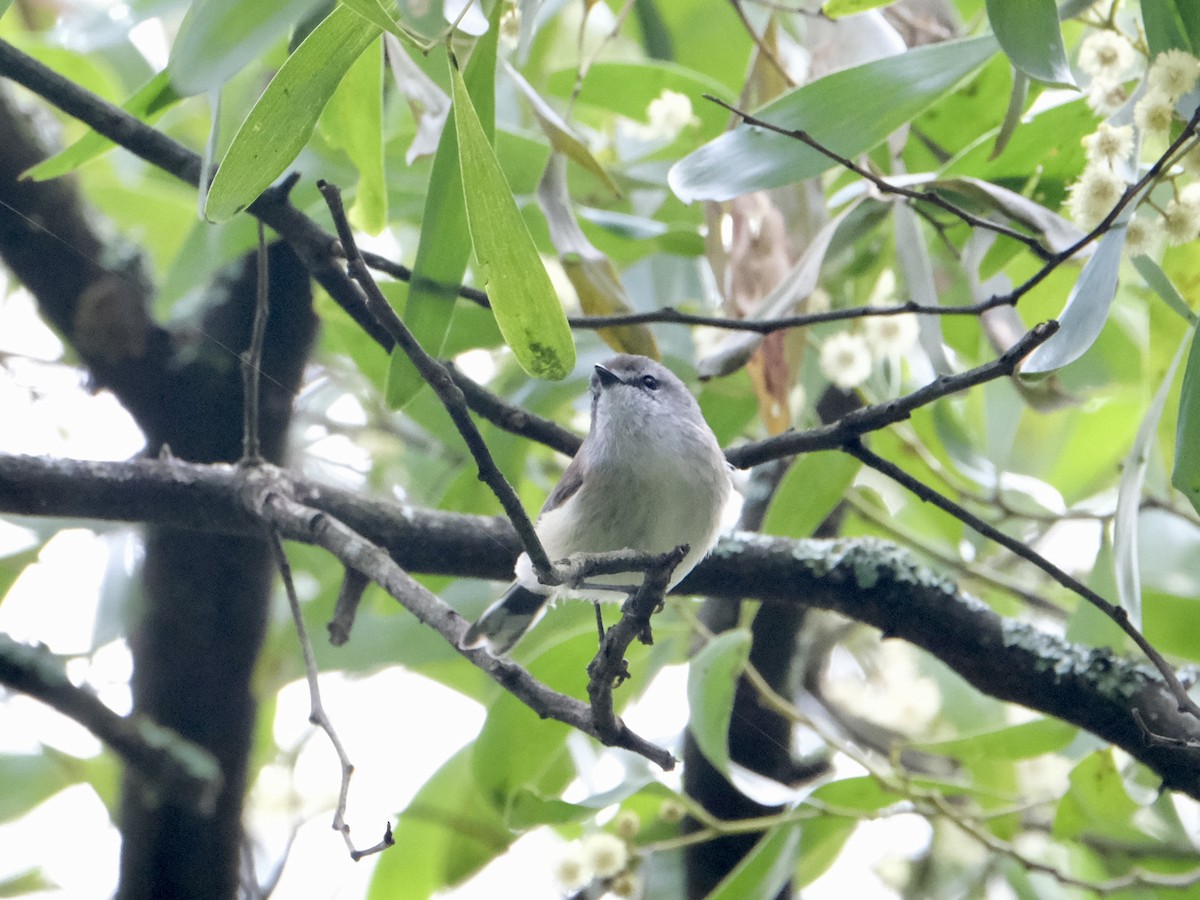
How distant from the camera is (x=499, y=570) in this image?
1.85 meters

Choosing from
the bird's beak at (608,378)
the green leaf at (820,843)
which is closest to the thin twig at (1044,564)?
the bird's beak at (608,378)

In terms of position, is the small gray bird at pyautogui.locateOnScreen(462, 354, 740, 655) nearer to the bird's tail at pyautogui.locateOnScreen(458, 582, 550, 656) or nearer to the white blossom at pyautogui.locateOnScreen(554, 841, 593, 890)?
the bird's tail at pyautogui.locateOnScreen(458, 582, 550, 656)

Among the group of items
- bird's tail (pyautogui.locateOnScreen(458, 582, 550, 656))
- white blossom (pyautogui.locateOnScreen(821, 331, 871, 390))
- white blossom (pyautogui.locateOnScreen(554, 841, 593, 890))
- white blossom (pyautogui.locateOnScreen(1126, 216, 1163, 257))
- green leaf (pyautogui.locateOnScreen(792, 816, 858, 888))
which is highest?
white blossom (pyautogui.locateOnScreen(821, 331, 871, 390))

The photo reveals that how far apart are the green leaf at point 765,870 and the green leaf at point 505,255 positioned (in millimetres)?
1086

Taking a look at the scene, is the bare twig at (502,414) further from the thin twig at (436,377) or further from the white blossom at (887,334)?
the white blossom at (887,334)

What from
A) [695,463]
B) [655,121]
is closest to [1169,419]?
[695,463]

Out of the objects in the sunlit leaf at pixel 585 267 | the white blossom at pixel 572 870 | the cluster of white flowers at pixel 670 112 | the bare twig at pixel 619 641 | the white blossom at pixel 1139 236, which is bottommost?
the white blossom at pixel 572 870

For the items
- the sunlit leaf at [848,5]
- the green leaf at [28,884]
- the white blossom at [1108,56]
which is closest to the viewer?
the sunlit leaf at [848,5]

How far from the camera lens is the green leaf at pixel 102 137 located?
1.57 metres

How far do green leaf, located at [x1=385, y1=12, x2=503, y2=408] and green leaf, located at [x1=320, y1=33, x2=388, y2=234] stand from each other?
7.1 inches

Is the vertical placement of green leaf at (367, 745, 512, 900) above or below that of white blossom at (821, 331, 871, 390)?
below

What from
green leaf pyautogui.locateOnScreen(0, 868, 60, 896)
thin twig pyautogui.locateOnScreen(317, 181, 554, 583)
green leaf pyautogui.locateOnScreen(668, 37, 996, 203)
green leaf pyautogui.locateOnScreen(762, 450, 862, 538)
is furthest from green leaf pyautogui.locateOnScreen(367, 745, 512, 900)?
green leaf pyautogui.locateOnScreen(668, 37, 996, 203)

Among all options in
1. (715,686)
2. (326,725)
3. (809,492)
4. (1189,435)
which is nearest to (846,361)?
(809,492)

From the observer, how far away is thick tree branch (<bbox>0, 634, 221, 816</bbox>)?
1580 mm
